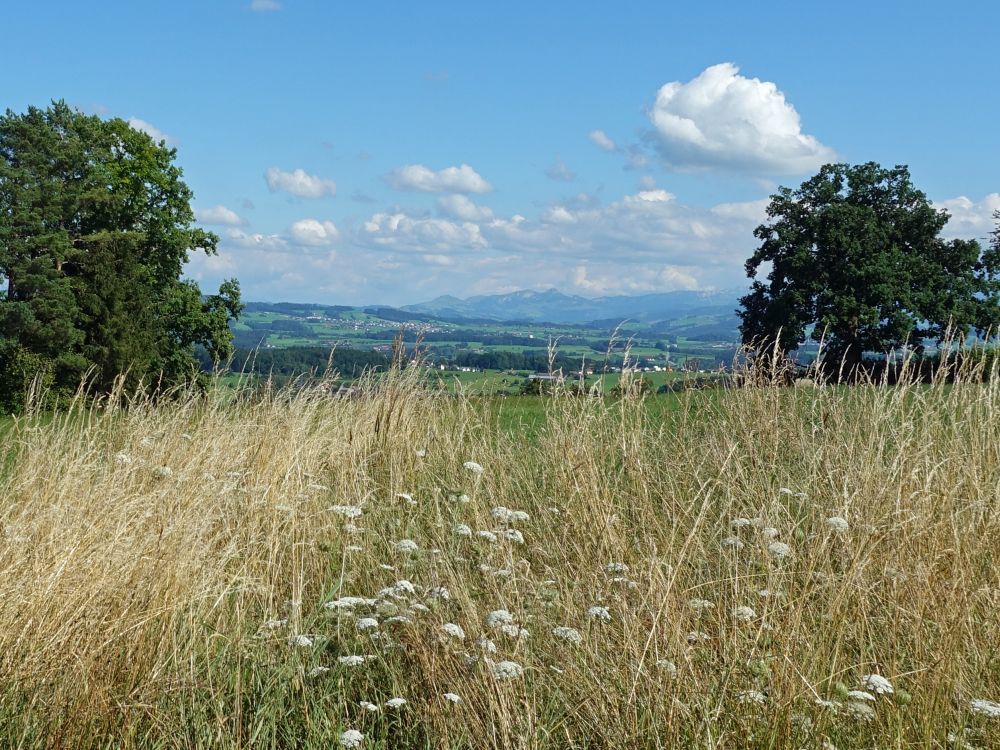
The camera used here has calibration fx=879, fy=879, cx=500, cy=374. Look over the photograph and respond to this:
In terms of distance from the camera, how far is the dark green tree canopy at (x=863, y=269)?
3678cm

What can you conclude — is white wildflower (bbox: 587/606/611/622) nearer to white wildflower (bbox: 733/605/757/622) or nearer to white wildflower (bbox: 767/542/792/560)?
white wildflower (bbox: 733/605/757/622)

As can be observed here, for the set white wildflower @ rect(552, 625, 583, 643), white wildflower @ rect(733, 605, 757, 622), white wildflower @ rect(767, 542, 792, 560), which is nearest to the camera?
white wildflower @ rect(733, 605, 757, 622)

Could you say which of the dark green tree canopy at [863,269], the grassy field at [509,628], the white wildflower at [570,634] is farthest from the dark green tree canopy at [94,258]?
the white wildflower at [570,634]

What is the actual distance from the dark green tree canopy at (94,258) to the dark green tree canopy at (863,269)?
2427 centimetres

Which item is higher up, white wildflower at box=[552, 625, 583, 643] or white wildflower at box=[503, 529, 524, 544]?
white wildflower at box=[503, 529, 524, 544]

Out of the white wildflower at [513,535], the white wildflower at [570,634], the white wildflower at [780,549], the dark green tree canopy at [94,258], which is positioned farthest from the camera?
the dark green tree canopy at [94,258]

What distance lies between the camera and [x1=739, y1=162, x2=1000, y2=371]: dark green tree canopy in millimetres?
36781

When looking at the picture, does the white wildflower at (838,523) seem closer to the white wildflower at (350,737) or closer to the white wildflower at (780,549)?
the white wildflower at (780,549)

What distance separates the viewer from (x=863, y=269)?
36.9 m

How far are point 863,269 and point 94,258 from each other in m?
32.0

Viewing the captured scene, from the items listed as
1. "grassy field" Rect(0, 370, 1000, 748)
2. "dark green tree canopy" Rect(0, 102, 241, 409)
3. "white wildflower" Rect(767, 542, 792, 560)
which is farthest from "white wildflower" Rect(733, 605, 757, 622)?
"dark green tree canopy" Rect(0, 102, 241, 409)

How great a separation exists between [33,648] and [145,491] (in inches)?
84.5

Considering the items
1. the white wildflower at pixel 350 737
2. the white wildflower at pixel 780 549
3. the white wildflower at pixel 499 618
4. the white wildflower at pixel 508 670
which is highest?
the white wildflower at pixel 780 549

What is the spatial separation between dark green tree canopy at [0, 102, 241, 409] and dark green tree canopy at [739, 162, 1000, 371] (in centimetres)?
2427
